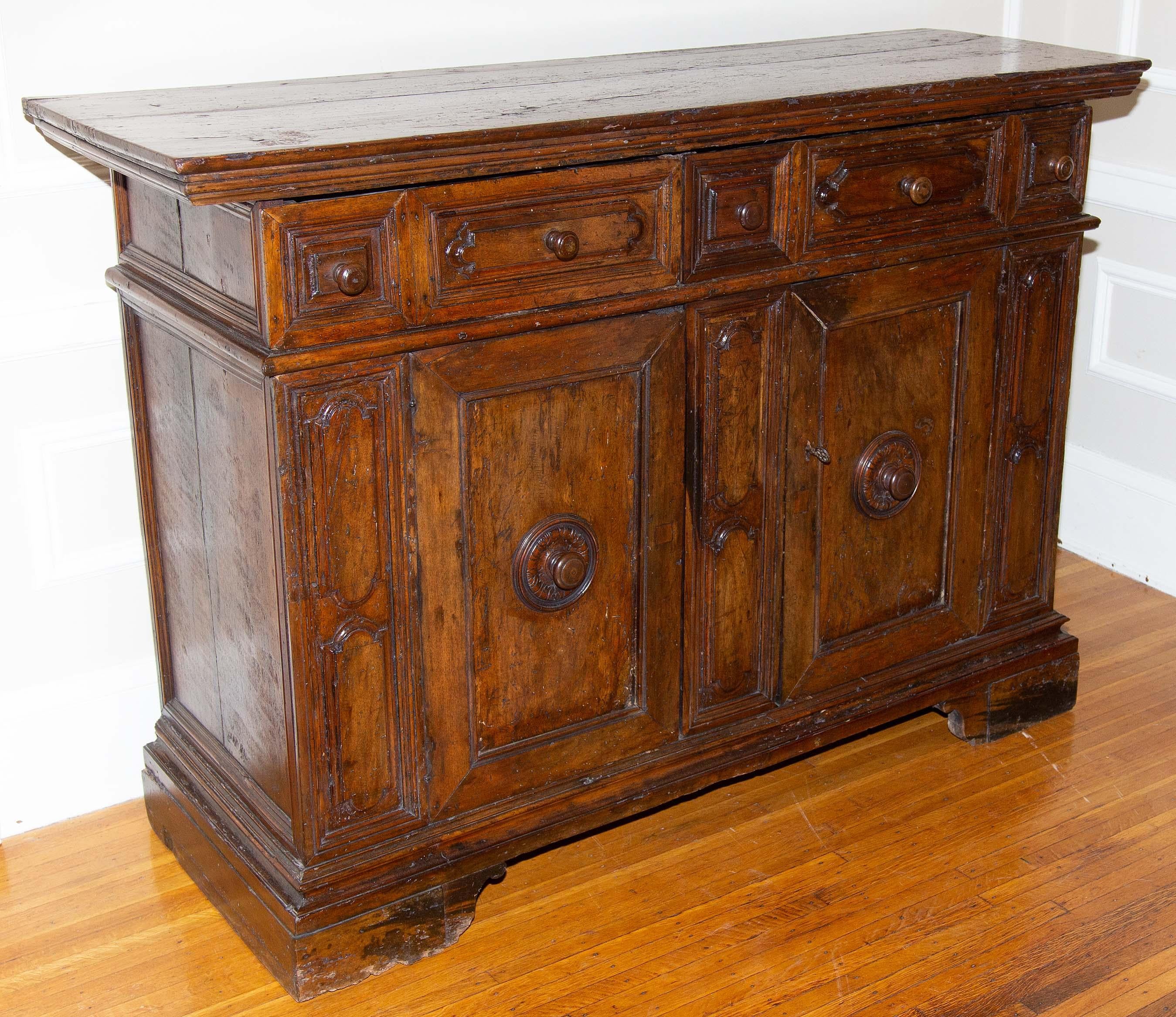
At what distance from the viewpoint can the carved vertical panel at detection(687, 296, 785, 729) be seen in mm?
2172

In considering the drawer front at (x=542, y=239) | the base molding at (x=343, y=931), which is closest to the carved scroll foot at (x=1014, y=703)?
the base molding at (x=343, y=931)

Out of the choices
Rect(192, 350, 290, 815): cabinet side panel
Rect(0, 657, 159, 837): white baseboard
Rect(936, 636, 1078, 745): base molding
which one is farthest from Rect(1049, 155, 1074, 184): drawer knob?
Rect(0, 657, 159, 837): white baseboard

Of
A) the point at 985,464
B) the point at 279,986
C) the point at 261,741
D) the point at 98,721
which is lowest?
the point at 279,986

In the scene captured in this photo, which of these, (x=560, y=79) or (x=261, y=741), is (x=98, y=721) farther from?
(x=560, y=79)

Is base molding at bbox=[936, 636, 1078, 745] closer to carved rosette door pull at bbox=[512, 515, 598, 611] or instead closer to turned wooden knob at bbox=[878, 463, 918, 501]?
turned wooden knob at bbox=[878, 463, 918, 501]

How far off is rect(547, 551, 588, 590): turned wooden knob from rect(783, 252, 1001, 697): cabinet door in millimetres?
409

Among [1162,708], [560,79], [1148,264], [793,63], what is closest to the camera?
[560,79]

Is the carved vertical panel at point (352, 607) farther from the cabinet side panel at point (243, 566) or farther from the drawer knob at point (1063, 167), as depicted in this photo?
the drawer knob at point (1063, 167)

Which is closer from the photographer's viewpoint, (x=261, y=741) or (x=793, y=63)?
(x=261, y=741)

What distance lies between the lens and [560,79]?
2.31 meters

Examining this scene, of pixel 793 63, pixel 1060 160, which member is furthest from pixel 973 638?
pixel 793 63

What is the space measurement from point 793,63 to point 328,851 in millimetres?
1515

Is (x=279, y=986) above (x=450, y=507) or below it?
below

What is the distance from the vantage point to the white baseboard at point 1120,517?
10.7 ft
